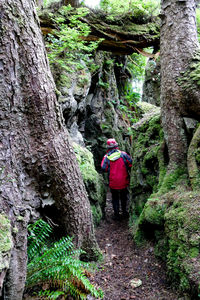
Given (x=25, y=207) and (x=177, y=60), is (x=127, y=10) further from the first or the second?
(x=25, y=207)

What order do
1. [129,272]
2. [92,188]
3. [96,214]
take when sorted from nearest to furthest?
1. [129,272]
2. [96,214]
3. [92,188]

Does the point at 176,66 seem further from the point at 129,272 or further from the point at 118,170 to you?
the point at 129,272

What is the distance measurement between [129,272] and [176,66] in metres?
4.48

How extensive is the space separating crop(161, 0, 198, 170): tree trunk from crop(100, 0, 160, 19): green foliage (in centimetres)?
365

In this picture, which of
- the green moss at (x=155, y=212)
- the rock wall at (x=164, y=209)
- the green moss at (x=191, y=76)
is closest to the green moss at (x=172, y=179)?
the rock wall at (x=164, y=209)

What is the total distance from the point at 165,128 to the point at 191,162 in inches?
46.4

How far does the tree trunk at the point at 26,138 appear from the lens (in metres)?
2.61

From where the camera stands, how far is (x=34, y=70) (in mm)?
2965

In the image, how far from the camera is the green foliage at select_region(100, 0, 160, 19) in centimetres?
796

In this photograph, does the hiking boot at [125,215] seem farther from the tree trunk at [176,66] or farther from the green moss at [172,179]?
the tree trunk at [176,66]

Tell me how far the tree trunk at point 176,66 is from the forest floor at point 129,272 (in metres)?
2.03

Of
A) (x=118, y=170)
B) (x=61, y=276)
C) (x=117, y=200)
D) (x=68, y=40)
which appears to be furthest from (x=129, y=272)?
(x=68, y=40)

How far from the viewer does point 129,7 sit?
27.3ft

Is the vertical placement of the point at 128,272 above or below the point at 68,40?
below
